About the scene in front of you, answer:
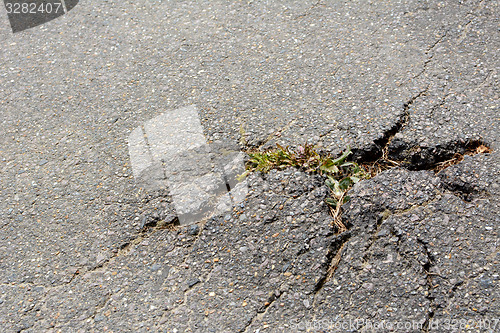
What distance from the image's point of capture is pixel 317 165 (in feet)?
8.56

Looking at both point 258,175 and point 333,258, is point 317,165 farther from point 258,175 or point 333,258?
point 333,258

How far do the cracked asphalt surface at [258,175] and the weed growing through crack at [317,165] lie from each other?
64 mm

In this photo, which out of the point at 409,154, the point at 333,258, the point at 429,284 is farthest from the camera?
Answer: the point at 409,154

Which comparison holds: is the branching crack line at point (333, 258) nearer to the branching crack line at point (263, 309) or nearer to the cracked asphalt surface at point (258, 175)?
the cracked asphalt surface at point (258, 175)

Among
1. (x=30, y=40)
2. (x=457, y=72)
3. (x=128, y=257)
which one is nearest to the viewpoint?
(x=128, y=257)

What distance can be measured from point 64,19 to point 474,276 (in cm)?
390

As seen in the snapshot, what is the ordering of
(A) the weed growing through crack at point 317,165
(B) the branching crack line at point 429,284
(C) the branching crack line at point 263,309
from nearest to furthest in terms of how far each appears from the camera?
1. (B) the branching crack line at point 429,284
2. (C) the branching crack line at point 263,309
3. (A) the weed growing through crack at point 317,165

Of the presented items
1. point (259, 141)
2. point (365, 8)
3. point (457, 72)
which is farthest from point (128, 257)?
point (365, 8)

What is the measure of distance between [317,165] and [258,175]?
36 centimetres

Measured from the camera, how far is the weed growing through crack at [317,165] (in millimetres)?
2518

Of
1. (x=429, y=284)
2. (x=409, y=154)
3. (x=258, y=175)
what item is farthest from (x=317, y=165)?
(x=429, y=284)

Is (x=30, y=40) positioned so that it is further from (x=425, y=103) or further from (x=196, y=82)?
(x=425, y=103)

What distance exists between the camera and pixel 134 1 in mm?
4062

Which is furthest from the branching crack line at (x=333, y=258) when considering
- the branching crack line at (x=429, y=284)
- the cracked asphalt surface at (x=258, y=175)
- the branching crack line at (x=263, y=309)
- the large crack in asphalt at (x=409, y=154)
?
the large crack in asphalt at (x=409, y=154)
